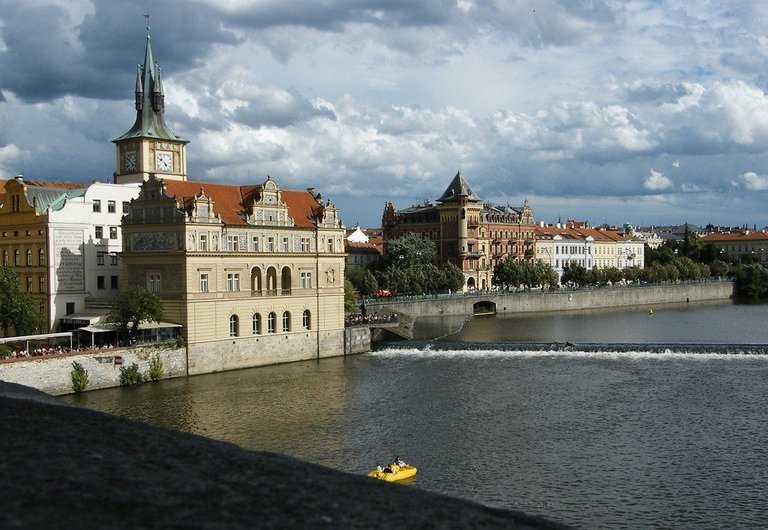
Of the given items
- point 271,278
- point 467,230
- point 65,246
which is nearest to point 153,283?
point 65,246

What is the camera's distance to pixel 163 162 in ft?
225

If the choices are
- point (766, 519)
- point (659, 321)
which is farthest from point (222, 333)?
point (659, 321)

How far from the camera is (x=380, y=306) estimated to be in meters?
87.4

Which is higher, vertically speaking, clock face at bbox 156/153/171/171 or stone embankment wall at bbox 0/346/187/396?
clock face at bbox 156/153/171/171

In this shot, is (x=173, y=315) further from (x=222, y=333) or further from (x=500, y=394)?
(x=500, y=394)

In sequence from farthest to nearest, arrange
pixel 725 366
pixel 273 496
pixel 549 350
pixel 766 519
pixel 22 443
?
1. pixel 549 350
2. pixel 725 366
3. pixel 766 519
4. pixel 22 443
5. pixel 273 496

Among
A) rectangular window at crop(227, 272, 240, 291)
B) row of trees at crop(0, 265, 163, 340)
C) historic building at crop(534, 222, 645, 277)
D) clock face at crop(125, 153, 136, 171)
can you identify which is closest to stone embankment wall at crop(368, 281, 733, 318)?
historic building at crop(534, 222, 645, 277)

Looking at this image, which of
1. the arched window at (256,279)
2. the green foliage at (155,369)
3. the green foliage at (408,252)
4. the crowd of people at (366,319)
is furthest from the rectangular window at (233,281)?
the green foliage at (408,252)

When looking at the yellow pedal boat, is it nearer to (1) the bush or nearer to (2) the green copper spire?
(1) the bush

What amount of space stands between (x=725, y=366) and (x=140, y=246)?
3544 cm

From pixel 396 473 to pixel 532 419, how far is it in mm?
10926

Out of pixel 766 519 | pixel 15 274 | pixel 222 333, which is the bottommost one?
pixel 766 519

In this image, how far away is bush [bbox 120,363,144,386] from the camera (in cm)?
4791

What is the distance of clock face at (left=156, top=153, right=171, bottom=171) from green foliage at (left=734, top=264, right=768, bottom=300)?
98246mm
